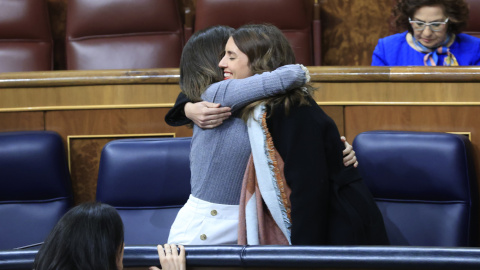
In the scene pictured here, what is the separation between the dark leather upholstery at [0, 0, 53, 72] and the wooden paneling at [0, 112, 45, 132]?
0.35 meters

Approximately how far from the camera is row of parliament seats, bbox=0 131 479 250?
941 mm

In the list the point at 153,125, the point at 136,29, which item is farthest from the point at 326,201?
the point at 136,29

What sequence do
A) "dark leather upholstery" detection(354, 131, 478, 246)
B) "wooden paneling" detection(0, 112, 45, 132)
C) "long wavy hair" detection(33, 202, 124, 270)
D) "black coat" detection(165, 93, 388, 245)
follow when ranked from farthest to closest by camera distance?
1. "wooden paneling" detection(0, 112, 45, 132)
2. "dark leather upholstery" detection(354, 131, 478, 246)
3. "black coat" detection(165, 93, 388, 245)
4. "long wavy hair" detection(33, 202, 124, 270)

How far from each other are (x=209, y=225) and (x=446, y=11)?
69 centimetres

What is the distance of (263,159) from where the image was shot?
0.78 metres

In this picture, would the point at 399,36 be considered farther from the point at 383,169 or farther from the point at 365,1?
the point at 383,169

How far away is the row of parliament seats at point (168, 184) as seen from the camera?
3.09ft

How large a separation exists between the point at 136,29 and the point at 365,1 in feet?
1.76

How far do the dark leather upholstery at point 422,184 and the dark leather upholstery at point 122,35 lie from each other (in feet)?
2.12

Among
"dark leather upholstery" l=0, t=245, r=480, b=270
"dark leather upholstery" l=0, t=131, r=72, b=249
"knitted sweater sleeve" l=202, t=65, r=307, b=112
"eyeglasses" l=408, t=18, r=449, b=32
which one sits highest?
"eyeglasses" l=408, t=18, r=449, b=32

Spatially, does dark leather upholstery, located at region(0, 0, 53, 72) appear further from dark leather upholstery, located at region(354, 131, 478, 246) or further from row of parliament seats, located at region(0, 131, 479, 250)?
dark leather upholstery, located at region(354, 131, 478, 246)

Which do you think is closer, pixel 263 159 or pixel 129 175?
pixel 263 159

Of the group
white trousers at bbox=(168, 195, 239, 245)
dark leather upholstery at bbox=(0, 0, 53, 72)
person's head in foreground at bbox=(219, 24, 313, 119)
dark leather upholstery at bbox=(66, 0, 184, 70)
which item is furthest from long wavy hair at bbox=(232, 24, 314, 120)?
dark leather upholstery at bbox=(0, 0, 53, 72)

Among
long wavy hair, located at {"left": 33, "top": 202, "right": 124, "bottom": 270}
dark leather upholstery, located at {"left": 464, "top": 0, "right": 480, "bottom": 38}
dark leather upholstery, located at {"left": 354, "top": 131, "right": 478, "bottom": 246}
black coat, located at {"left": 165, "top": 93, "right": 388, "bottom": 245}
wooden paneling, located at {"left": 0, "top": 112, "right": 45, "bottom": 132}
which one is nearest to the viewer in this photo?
long wavy hair, located at {"left": 33, "top": 202, "right": 124, "bottom": 270}
